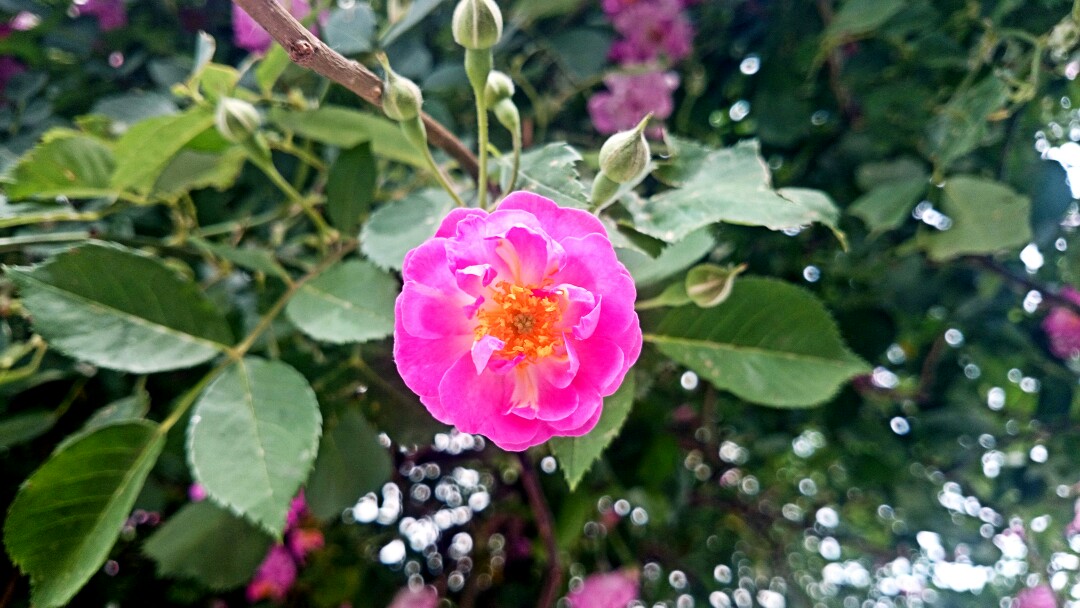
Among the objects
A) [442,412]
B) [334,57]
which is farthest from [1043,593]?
[334,57]

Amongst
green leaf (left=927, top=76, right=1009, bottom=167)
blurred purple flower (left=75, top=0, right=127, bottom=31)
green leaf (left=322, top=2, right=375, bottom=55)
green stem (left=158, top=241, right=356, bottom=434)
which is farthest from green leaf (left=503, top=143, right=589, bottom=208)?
blurred purple flower (left=75, top=0, right=127, bottom=31)

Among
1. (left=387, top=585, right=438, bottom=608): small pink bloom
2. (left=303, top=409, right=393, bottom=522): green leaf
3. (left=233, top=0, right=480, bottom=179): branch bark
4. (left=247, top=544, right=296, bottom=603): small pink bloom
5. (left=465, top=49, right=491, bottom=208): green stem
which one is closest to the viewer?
(left=233, top=0, right=480, bottom=179): branch bark

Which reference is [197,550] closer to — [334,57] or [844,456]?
[334,57]

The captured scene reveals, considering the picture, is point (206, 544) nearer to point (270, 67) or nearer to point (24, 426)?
point (24, 426)

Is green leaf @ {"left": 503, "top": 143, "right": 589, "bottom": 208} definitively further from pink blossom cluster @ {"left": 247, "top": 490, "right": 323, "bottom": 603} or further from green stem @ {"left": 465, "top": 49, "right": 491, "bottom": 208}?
pink blossom cluster @ {"left": 247, "top": 490, "right": 323, "bottom": 603}

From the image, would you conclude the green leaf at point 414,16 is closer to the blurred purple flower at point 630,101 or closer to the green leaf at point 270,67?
A: the green leaf at point 270,67
